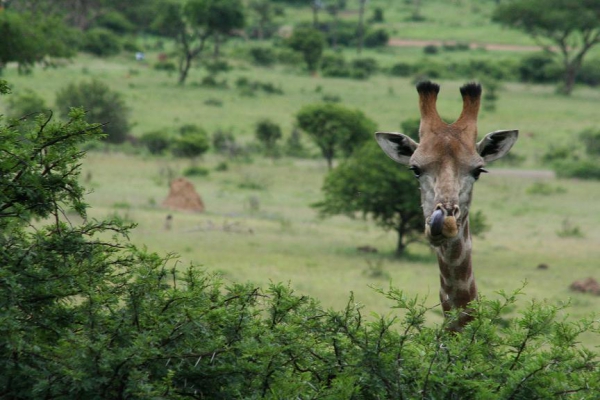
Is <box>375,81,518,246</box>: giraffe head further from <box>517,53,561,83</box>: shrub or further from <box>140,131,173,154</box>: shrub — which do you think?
→ <box>517,53,561,83</box>: shrub

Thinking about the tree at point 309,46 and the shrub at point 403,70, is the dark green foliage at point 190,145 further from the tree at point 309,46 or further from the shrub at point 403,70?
the shrub at point 403,70

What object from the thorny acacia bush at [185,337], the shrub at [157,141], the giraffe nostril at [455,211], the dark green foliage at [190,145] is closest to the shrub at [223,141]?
the shrub at [157,141]

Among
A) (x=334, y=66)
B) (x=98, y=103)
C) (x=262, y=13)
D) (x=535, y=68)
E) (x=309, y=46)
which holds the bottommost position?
(x=334, y=66)

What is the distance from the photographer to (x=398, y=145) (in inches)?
274

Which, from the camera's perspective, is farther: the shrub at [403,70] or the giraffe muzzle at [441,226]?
the shrub at [403,70]

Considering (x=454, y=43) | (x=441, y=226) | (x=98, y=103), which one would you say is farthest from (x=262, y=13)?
(x=441, y=226)

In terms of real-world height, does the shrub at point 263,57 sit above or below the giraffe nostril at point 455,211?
below

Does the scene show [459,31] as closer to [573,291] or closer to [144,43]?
[144,43]

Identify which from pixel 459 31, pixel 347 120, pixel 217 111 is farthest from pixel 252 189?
pixel 459 31

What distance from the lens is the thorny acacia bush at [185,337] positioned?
172 inches

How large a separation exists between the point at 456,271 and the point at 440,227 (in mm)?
791

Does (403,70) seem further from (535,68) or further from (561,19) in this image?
(561,19)

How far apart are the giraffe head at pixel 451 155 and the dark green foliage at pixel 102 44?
5433 centimetres

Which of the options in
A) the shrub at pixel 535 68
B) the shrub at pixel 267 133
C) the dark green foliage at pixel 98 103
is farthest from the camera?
the shrub at pixel 535 68
